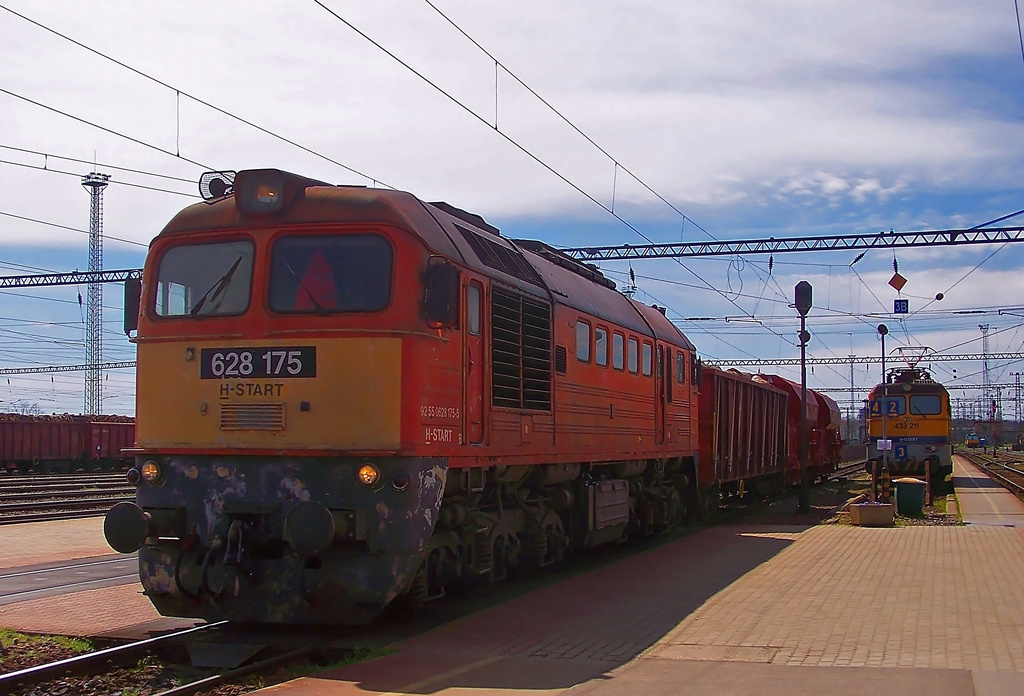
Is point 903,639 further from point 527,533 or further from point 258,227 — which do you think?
point 258,227

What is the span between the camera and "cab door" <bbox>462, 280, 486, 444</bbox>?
1003 centimetres

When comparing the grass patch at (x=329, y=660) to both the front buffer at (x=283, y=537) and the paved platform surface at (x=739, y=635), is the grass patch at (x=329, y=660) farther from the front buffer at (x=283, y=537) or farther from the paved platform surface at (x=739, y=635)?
the front buffer at (x=283, y=537)

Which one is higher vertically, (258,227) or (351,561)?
(258,227)

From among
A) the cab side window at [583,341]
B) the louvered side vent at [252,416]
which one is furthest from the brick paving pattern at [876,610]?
the louvered side vent at [252,416]

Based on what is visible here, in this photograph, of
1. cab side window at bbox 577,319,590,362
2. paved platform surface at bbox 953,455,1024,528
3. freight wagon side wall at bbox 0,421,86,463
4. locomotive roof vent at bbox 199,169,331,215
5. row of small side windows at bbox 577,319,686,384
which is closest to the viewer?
locomotive roof vent at bbox 199,169,331,215

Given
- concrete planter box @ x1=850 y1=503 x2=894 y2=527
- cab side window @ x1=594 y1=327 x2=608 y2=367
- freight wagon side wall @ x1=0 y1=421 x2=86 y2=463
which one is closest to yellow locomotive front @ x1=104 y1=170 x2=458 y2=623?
cab side window @ x1=594 y1=327 x2=608 y2=367

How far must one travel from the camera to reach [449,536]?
1014 cm

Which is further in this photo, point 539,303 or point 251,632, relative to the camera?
point 539,303

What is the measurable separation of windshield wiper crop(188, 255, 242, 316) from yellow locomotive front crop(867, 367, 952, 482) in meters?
25.2

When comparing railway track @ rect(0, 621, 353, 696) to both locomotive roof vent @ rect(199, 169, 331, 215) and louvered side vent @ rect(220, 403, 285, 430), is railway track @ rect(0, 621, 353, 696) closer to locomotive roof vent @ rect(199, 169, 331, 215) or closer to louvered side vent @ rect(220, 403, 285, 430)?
louvered side vent @ rect(220, 403, 285, 430)

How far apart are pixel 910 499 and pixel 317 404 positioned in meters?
16.1

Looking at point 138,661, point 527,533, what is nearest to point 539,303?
point 527,533

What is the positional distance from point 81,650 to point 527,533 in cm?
512

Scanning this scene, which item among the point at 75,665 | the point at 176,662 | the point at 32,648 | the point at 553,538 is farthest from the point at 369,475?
the point at 553,538
